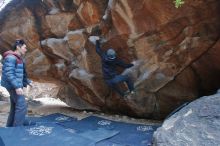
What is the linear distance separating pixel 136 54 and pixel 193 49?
1.34m

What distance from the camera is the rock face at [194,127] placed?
4.36m

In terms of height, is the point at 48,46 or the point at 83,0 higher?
the point at 83,0

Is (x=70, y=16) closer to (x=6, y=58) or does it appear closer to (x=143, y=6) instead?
(x=143, y=6)

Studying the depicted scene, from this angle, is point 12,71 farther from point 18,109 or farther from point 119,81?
point 119,81

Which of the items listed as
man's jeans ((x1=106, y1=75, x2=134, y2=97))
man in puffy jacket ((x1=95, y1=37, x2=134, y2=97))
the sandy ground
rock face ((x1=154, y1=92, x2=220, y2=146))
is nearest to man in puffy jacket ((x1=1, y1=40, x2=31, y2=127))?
the sandy ground

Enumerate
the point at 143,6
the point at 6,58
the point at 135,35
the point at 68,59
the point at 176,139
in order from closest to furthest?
the point at 176,139 < the point at 6,58 < the point at 143,6 < the point at 135,35 < the point at 68,59

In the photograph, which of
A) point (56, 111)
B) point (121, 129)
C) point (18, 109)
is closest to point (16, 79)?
point (18, 109)

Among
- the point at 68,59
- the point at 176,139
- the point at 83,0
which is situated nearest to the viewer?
the point at 176,139

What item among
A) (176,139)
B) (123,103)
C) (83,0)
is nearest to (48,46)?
(83,0)

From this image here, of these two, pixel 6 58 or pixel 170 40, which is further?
pixel 170 40

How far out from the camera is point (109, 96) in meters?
8.98

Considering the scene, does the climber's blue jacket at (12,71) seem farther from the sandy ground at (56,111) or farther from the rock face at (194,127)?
the rock face at (194,127)

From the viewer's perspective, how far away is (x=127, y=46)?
7.92m

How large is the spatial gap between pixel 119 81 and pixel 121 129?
4.46 ft
